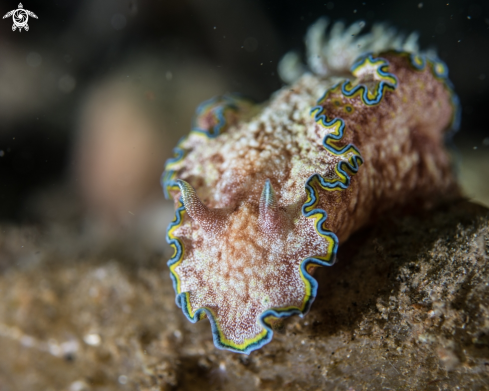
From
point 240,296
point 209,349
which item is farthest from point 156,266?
point 240,296

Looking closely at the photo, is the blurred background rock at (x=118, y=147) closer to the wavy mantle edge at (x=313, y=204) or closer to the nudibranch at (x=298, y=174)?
the nudibranch at (x=298, y=174)

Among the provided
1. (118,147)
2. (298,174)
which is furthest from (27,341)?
(298,174)

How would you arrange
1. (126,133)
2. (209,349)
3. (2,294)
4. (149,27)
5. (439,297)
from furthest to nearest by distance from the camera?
(126,133) → (149,27) → (2,294) → (209,349) → (439,297)

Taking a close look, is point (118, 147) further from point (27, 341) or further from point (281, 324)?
point (281, 324)

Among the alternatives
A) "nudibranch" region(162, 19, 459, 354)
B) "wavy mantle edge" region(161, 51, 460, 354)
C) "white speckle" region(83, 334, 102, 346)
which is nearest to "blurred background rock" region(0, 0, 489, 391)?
"white speckle" region(83, 334, 102, 346)

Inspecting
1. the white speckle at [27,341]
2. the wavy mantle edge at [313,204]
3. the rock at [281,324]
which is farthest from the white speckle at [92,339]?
the wavy mantle edge at [313,204]

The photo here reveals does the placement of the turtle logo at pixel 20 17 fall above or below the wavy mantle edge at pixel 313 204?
above

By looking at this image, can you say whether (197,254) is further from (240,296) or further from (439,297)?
(439,297)
